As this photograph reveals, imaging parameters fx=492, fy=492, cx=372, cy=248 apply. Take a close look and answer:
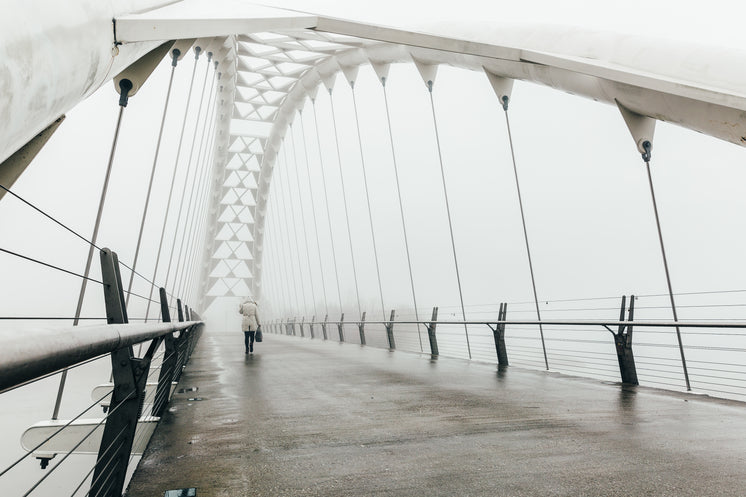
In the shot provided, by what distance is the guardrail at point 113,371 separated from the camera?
0.79 m

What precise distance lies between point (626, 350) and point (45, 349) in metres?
5.52

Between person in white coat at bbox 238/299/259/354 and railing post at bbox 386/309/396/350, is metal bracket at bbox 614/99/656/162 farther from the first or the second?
person in white coat at bbox 238/299/259/354

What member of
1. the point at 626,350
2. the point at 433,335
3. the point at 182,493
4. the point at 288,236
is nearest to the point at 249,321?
the point at 433,335

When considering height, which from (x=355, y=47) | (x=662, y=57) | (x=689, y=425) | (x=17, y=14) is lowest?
(x=689, y=425)

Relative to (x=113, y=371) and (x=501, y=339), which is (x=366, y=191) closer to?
(x=501, y=339)

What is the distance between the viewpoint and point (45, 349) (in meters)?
0.85

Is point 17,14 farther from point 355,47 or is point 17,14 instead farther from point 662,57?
point 355,47

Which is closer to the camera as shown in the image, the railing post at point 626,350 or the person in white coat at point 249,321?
the railing post at point 626,350

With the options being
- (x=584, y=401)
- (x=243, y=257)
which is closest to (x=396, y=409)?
(x=584, y=401)

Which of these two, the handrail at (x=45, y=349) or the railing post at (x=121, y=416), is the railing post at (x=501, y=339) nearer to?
the railing post at (x=121, y=416)

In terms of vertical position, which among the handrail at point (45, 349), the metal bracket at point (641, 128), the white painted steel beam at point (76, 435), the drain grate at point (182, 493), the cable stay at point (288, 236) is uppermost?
the cable stay at point (288, 236)

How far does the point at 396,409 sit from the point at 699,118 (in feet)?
16.3

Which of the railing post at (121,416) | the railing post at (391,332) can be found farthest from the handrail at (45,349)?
the railing post at (391,332)

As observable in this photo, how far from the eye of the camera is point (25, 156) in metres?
3.99
